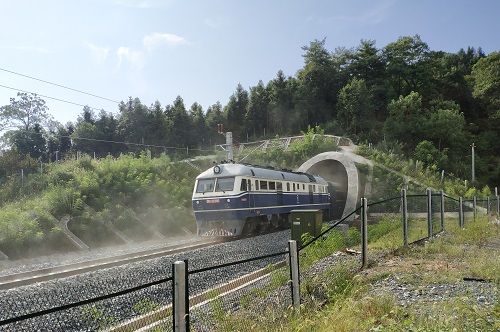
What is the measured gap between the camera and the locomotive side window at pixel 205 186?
669 inches

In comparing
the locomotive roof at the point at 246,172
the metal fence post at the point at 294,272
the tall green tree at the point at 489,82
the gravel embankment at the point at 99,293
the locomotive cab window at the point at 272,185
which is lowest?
the gravel embankment at the point at 99,293

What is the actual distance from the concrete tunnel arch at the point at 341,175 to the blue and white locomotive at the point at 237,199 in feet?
35.8

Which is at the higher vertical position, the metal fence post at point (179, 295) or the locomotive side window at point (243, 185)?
the locomotive side window at point (243, 185)

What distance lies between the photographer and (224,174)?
16.7 meters

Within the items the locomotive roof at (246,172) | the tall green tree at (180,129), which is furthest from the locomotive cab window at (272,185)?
the tall green tree at (180,129)

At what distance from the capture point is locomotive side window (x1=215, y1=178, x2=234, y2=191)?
16.4 metres

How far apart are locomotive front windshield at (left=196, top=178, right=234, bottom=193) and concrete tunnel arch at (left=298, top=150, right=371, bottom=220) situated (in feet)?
45.4

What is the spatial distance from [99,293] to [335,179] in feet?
105

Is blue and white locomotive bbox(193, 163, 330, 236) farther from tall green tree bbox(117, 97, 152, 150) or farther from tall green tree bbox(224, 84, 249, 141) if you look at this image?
tall green tree bbox(224, 84, 249, 141)

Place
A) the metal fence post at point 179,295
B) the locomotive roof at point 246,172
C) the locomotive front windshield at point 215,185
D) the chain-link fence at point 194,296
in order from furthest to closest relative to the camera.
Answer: the locomotive roof at point 246,172 < the locomotive front windshield at point 215,185 < the chain-link fence at point 194,296 < the metal fence post at point 179,295

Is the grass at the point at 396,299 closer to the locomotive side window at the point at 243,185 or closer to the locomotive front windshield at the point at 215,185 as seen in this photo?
the locomotive side window at the point at 243,185

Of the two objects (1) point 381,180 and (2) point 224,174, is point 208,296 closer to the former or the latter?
(2) point 224,174

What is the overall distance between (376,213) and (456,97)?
1997 inches

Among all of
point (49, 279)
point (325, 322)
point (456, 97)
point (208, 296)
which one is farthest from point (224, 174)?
point (456, 97)
